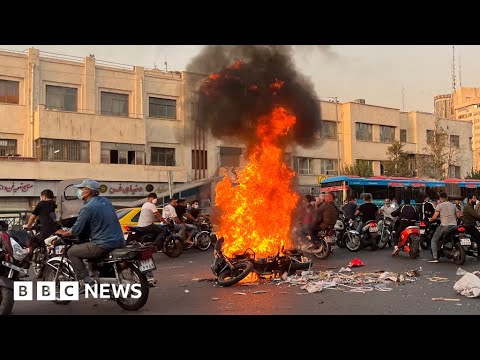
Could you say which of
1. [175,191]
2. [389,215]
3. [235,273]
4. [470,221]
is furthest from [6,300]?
[175,191]

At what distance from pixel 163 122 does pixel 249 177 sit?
84.2 ft

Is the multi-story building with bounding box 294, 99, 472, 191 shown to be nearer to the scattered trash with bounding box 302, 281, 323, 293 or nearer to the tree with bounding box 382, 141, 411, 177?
the tree with bounding box 382, 141, 411, 177

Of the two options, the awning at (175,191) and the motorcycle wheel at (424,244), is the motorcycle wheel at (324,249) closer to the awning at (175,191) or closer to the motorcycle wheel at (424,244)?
the motorcycle wheel at (424,244)

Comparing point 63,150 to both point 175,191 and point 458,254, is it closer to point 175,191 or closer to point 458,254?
point 175,191

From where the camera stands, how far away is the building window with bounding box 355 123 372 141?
43.4 metres

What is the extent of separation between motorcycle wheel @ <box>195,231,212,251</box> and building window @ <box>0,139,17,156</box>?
19.5 meters

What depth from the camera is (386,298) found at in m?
7.16

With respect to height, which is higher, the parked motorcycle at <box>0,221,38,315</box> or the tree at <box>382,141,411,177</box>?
the tree at <box>382,141,411,177</box>

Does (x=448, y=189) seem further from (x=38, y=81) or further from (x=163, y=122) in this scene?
(x=38, y=81)

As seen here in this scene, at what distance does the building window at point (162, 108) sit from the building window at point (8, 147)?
9090mm

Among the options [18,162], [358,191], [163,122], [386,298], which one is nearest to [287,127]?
[386,298]

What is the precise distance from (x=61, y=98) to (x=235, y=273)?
2612cm

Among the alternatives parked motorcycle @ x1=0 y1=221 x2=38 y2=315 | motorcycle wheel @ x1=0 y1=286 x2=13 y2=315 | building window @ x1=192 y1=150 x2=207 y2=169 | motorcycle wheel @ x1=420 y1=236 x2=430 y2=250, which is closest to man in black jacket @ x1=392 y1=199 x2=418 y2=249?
motorcycle wheel @ x1=420 y1=236 x2=430 y2=250

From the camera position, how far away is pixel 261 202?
A: 31.3 feet
